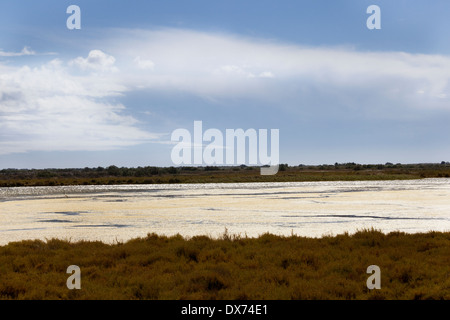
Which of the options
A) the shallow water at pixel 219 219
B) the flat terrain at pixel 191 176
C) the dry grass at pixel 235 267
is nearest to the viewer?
the dry grass at pixel 235 267

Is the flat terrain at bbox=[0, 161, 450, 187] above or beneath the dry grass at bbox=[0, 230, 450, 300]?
above

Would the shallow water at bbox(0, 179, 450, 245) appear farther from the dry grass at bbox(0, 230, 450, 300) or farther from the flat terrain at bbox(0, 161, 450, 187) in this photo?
the flat terrain at bbox(0, 161, 450, 187)

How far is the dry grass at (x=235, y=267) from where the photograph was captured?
10.6m

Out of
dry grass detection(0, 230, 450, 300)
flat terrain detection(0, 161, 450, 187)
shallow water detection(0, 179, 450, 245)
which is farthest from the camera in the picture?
flat terrain detection(0, 161, 450, 187)

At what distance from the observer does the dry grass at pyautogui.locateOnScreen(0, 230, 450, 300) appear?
10562 mm

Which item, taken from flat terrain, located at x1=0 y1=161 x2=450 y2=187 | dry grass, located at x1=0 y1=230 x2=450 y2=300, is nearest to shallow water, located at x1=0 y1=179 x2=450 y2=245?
dry grass, located at x1=0 y1=230 x2=450 y2=300

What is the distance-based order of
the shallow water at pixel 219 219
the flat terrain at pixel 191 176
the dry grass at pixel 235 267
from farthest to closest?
the flat terrain at pixel 191 176 < the shallow water at pixel 219 219 < the dry grass at pixel 235 267

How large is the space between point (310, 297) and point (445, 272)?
425 cm

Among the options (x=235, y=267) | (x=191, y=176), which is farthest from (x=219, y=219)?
(x=191, y=176)

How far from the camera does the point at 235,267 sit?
41.8 ft

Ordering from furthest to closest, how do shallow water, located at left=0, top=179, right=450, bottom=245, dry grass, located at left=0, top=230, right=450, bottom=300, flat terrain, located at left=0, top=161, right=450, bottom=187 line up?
flat terrain, located at left=0, top=161, right=450, bottom=187 < shallow water, located at left=0, top=179, right=450, bottom=245 < dry grass, located at left=0, top=230, right=450, bottom=300

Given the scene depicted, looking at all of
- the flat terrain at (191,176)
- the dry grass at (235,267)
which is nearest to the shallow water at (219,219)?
the dry grass at (235,267)

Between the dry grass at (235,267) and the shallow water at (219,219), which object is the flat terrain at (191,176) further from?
the dry grass at (235,267)

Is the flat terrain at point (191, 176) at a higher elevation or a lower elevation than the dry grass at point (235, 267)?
higher
